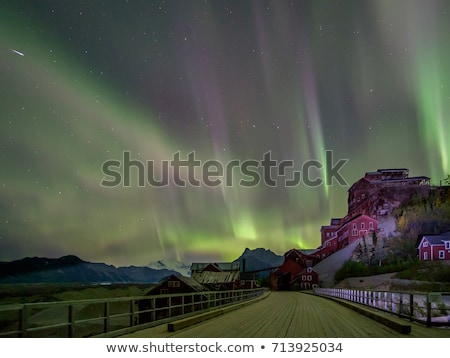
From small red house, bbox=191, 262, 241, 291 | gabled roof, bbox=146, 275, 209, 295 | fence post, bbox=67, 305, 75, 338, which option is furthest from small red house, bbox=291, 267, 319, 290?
fence post, bbox=67, 305, 75, 338

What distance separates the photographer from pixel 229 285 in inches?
1720

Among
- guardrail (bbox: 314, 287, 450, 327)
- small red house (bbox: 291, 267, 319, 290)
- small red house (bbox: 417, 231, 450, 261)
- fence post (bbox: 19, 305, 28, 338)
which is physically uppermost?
small red house (bbox: 417, 231, 450, 261)

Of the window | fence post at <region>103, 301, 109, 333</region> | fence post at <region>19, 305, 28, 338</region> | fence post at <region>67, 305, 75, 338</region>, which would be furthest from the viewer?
the window

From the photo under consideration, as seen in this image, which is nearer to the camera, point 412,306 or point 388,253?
point 412,306

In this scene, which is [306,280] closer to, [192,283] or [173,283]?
[192,283]

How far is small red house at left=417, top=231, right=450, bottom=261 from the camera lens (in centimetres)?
2527

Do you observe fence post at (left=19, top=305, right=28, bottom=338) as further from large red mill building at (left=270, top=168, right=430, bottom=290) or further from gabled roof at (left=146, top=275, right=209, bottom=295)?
gabled roof at (left=146, top=275, right=209, bottom=295)

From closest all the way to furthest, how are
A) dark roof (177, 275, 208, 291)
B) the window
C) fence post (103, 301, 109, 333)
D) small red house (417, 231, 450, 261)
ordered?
fence post (103, 301, 109, 333), small red house (417, 231, 450, 261), dark roof (177, 275, 208, 291), the window

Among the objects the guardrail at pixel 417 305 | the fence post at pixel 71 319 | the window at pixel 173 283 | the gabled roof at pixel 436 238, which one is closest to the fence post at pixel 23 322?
the fence post at pixel 71 319

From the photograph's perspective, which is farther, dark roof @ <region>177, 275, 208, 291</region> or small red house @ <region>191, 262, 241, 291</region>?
small red house @ <region>191, 262, 241, 291</region>
